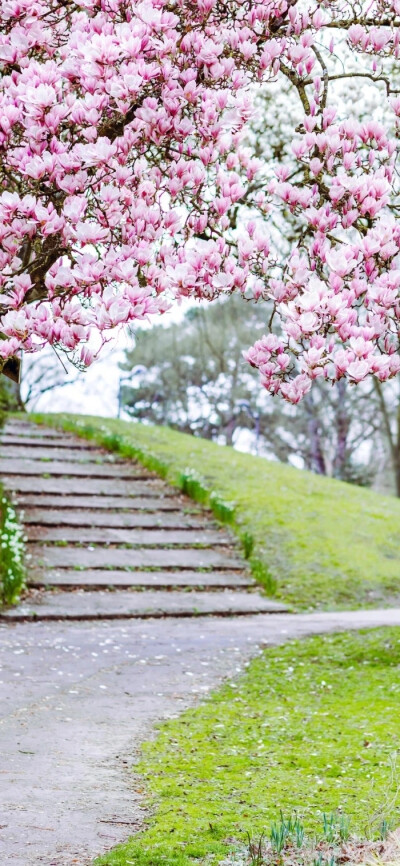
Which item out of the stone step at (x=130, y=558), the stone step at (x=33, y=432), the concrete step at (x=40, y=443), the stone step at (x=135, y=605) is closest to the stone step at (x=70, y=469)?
the concrete step at (x=40, y=443)

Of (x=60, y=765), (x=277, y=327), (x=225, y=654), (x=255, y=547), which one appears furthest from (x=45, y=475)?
(x=277, y=327)

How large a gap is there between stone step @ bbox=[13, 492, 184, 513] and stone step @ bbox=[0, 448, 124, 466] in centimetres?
181

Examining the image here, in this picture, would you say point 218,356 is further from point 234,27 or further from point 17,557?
point 234,27

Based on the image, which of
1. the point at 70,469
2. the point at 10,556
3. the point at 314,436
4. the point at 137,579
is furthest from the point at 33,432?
the point at 314,436

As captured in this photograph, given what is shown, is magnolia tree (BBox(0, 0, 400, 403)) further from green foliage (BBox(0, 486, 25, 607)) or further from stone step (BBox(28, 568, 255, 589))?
stone step (BBox(28, 568, 255, 589))

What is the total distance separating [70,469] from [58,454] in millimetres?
1041

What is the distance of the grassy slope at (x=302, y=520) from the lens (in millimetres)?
12508

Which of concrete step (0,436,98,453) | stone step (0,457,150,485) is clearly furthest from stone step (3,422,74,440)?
stone step (0,457,150,485)

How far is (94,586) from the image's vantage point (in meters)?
11.1

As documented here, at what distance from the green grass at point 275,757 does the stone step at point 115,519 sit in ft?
17.5

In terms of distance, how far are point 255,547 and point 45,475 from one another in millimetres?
3756

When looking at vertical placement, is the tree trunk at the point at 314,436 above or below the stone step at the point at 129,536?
above

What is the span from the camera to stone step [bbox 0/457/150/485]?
14953 millimetres

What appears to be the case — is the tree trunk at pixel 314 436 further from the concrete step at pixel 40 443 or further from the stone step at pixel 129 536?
the stone step at pixel 129 536
